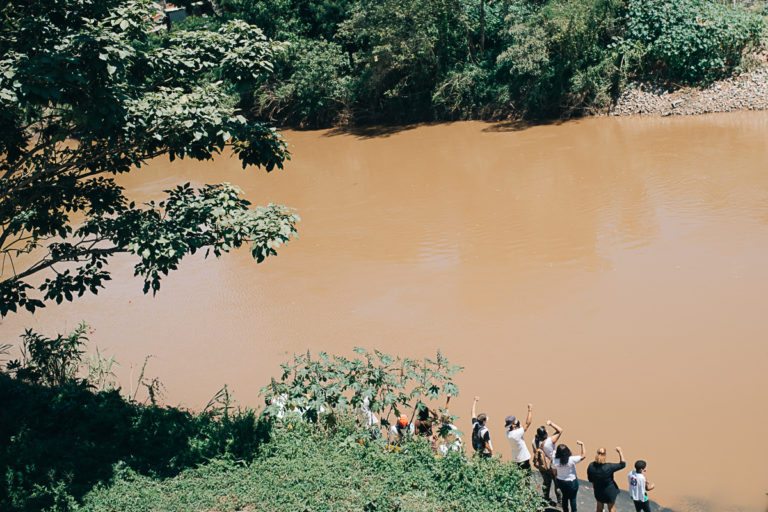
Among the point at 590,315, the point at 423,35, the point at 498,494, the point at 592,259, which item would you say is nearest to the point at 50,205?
the point at 498,494

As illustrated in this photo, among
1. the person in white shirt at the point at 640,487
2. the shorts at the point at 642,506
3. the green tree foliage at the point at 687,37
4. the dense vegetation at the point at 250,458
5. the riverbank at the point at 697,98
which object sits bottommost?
the shorts at the point at 642,506

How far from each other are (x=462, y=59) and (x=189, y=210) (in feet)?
75.7

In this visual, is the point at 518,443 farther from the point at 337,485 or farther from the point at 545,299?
the point at 545,299

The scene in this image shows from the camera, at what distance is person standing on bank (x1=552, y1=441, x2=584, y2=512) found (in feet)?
22.6

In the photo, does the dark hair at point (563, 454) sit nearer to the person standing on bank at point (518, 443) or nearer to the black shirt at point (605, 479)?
the black shirt at point (605, 479)

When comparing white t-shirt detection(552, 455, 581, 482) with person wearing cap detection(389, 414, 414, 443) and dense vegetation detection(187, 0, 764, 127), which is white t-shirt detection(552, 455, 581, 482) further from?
dense vegetation detection(187, 0, 764, 127)

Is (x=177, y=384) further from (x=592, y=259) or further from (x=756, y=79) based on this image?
(x=756, y=79)

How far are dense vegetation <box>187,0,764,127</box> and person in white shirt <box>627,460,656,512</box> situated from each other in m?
20.2

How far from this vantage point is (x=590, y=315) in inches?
451

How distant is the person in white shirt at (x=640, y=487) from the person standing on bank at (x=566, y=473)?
0.54 m

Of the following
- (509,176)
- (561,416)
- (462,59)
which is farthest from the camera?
(462,59)

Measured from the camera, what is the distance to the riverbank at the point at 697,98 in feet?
76.3

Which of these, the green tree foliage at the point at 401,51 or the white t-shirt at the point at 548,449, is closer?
the white t-shirt at the point at 548,449

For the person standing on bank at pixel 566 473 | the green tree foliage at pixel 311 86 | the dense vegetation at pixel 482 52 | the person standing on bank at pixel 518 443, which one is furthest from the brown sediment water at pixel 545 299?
the green tree foliage at pixel 311 86
